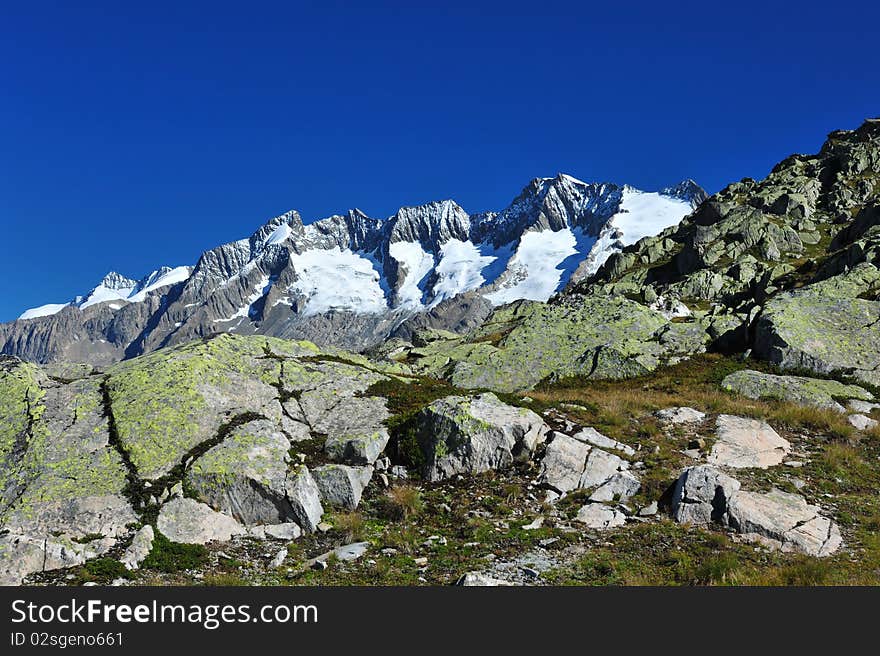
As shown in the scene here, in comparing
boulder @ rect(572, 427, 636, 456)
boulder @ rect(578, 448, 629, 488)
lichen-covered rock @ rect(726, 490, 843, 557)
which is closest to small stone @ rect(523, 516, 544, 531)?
boulder @ rect(578, 448, 629, 488)

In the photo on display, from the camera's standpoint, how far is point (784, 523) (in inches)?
480

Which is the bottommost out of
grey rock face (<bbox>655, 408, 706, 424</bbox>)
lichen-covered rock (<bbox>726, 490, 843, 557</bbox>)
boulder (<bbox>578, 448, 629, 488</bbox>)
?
lichen-covered rock (<bbox>726, 490, 843, 557</bbox>)

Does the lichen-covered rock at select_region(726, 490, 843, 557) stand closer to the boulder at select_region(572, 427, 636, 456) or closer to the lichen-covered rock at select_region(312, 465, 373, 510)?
the boulder at select_region(572, 427, 636, 456)

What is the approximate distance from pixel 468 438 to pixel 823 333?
21488 millimetres

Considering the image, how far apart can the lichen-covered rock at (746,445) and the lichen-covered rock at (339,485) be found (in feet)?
37.3

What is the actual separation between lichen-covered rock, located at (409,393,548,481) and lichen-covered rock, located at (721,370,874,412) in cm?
1166

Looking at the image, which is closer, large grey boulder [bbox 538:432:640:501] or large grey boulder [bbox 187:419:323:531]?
large grey boulder [bbox 187:419:323:531]

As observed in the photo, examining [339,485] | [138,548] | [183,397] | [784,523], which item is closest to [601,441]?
[784,523]

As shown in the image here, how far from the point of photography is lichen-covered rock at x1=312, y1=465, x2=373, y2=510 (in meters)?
14.8

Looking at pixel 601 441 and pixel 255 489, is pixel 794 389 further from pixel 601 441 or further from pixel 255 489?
pixel 255 489

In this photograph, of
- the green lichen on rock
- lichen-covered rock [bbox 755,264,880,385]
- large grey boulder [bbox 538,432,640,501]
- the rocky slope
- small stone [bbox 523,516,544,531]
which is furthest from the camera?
the green lichen on rock

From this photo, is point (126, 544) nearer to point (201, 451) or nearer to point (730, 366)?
point (201, 451)

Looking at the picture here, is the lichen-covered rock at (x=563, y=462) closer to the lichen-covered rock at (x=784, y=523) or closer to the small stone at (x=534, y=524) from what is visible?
the small stone at (x=534, y=524)

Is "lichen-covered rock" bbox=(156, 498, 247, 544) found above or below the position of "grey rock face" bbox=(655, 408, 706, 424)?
below
